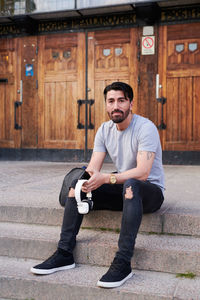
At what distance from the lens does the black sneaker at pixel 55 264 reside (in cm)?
286

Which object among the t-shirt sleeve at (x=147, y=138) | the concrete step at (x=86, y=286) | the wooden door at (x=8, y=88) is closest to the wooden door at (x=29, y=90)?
the wooden door at (x=8, y=88)

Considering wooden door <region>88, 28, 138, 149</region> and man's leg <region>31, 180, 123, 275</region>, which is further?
wooden door <region>88, 28, 138, 149</region>

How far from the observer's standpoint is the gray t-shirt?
3.15m

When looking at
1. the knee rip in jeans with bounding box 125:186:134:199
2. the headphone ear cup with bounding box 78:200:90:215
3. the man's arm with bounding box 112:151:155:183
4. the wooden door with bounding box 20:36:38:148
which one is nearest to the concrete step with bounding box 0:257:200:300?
the headphone ear cup with bounding box 78:200:90:215

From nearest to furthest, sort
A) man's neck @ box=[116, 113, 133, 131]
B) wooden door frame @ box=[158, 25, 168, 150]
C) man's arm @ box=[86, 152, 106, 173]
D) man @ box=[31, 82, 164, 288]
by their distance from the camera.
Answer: man @ box=[31, 82, 164, 288]
man's neck @ box=[116, 113, 133, 131]
man's arm @ box=[86, 152, 106, 173]
wooden door frame @ box=[158, 25, 168, 150]

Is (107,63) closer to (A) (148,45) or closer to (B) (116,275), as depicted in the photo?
(A) (148,45)

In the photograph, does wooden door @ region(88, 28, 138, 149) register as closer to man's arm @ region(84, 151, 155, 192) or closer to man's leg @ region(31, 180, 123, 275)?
man's arm @ region(84, 151, 155, 192)

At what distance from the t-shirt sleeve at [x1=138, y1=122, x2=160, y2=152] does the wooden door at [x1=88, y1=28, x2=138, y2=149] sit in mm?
4747

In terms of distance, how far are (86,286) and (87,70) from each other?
240 inches

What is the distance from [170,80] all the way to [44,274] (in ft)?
18.3

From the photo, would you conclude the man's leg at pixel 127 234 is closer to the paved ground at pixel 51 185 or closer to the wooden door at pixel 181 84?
the paved ground at pixel 51 185

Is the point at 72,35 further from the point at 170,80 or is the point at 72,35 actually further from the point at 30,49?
the point at 170,80

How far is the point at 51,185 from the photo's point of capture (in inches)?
198

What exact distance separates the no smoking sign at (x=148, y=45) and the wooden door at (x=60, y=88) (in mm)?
1291
